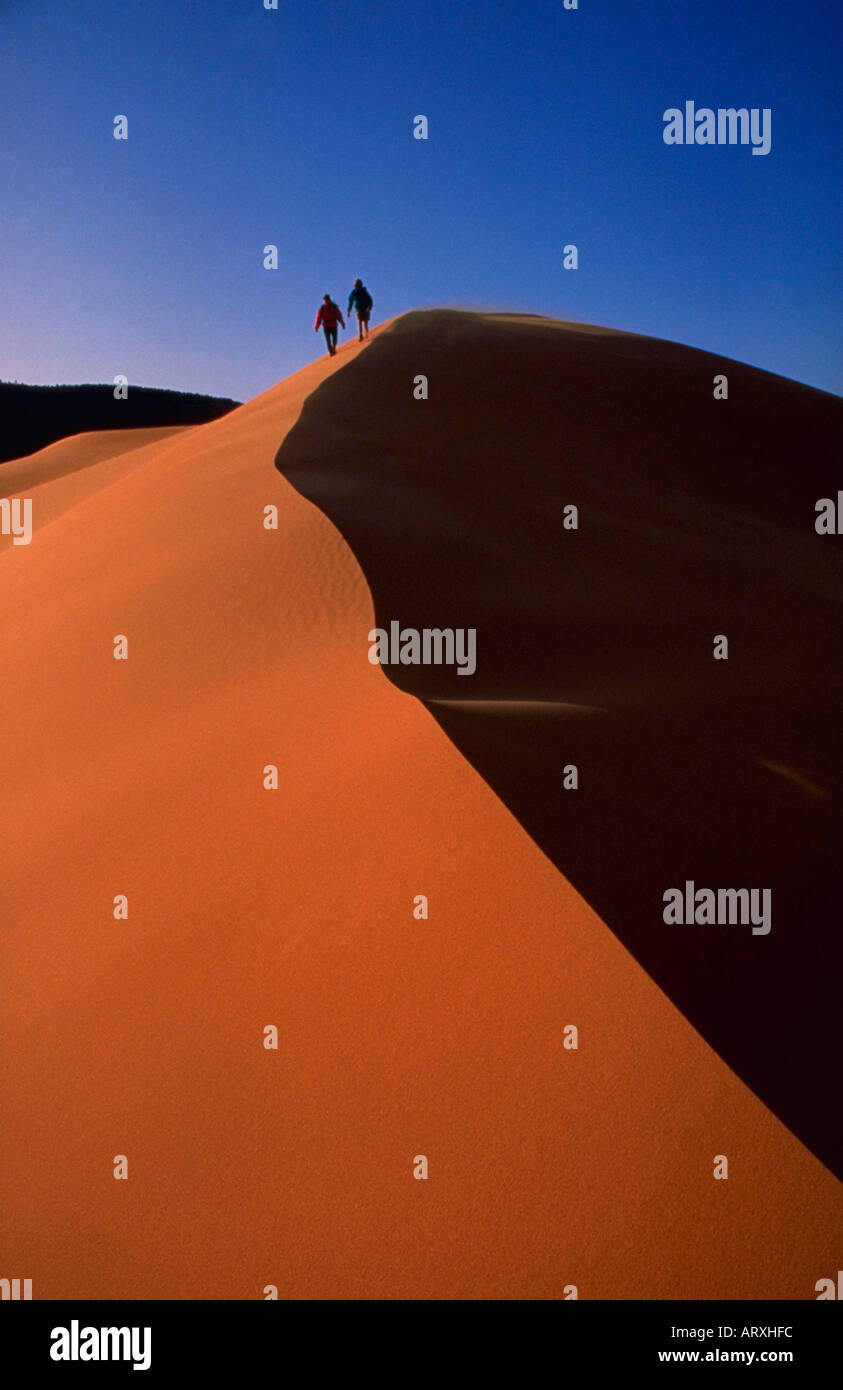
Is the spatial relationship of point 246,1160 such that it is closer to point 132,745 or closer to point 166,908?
point 166,908

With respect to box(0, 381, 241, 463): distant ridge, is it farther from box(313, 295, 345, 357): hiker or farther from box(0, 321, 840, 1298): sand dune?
box(0, 321, 840, 1298): sand dune

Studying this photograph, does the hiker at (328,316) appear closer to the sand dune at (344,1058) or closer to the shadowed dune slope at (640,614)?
the shadowed dune slope at (640,614)

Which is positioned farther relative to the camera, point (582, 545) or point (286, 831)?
point (582, 545)

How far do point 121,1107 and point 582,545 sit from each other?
6.92 meters

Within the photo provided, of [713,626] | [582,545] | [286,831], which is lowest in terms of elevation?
[286,831]

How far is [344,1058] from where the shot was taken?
10.5 feet

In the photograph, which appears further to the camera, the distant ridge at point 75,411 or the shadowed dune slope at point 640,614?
the distant ridge at point 75,411

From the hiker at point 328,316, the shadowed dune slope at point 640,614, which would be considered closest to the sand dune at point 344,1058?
the shadowed dune slope at point 640,614

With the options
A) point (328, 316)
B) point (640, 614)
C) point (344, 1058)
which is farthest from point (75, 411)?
point (344, 1058)

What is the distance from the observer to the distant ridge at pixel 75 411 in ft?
162

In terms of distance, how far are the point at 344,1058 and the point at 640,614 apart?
17.1 ft

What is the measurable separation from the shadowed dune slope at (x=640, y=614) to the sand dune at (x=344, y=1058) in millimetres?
247

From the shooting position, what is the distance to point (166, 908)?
158 inches
